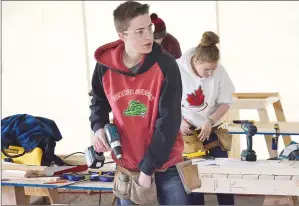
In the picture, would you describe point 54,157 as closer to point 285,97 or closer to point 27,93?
point 285,97

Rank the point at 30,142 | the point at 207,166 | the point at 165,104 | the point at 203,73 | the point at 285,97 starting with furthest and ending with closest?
the point at 285,97 → the point at 30,142 → the point at 203,73 → the point at 207,166 → the point at 165,104

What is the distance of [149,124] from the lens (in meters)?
1.73

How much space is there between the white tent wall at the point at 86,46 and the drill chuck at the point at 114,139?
2713mm

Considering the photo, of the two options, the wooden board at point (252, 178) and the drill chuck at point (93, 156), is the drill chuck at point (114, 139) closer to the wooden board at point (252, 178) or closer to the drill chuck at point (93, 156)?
the drill chuck at point (93, 156)

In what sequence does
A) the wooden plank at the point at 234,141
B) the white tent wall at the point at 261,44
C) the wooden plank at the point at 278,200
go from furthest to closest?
the white tent wall at the point at 261,44
the wooden plank at the point at 234,141
the wooden plank at the point at 278,200

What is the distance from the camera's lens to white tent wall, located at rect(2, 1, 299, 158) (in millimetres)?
4746

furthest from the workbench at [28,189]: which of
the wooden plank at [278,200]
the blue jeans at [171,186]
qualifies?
the wooden plank at [278,200]

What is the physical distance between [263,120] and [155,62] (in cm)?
213

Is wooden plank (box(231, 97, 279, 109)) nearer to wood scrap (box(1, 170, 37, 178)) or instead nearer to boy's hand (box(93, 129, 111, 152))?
wood scrap (box(1, 170, 37, 178))

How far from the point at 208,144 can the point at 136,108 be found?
3.82 feet

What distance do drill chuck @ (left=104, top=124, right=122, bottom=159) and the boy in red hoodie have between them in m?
0.03

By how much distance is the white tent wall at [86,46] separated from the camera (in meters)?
4.75

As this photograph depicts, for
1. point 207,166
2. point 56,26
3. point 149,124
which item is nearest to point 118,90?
point 149,124

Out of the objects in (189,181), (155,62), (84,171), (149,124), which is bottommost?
(84,171)
